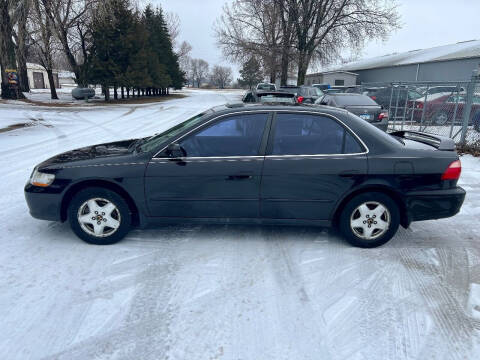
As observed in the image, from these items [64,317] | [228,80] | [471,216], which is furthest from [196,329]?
[228,80]

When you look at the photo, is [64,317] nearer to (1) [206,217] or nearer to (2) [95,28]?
(1) [206,217]

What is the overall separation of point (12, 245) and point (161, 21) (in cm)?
4890

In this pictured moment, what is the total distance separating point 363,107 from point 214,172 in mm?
8579

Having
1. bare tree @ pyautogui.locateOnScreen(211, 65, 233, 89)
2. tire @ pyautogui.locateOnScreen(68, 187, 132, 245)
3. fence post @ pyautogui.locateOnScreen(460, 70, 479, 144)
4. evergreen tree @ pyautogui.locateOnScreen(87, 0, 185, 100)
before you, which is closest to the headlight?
tire @ pyautogui.locateOnScreen(68, 187, 132, 245)

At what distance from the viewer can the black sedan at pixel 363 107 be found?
1063cm

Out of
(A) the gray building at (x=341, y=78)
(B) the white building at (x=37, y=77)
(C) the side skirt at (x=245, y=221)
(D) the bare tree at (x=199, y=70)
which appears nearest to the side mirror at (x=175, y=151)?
(C) the side skirt at (x=245, y=221)

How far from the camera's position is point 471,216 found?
4.86m

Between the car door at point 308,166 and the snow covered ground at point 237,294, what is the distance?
50 centimetres

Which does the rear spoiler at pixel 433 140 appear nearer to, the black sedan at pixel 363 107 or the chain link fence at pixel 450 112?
the chain link fence at pixel 450 112

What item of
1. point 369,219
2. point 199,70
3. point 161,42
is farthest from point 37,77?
point 199,70

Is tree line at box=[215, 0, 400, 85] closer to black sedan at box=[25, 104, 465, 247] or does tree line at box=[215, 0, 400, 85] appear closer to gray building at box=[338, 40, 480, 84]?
gray building at box=[338, 40, 480, 84]

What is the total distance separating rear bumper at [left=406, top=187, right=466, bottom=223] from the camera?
368 cm

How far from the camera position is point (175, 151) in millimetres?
3646

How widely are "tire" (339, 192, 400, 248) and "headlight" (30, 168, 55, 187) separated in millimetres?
3235
